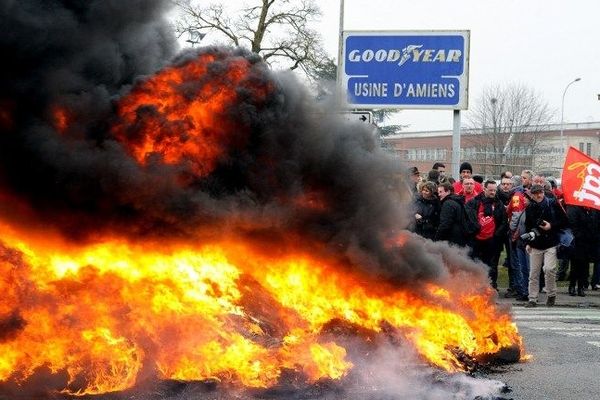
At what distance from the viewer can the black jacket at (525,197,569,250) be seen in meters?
12.7

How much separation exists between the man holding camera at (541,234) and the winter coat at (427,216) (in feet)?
4.74

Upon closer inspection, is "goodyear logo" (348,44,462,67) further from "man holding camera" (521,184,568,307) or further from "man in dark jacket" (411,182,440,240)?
"man in dark jacket" (411,182,440,240)

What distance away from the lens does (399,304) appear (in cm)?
700

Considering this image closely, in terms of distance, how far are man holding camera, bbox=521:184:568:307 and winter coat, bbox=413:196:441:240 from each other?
A: 145 centimetres

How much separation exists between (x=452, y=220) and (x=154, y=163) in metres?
6.59

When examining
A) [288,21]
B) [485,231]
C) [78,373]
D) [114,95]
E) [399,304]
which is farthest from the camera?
[288,21]

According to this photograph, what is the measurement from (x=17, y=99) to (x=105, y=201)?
1019mm

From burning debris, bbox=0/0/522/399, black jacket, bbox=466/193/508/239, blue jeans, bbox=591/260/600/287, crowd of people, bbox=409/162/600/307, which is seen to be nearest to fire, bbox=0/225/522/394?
burning debris, bbox=0/0/522/399

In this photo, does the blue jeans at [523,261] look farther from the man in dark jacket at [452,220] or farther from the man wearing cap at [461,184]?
the man in dark jacket at [452,220]

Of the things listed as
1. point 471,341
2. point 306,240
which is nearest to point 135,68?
point 306,240

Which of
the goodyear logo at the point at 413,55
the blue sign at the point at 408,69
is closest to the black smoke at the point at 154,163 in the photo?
the blue sign at the point at 408,69

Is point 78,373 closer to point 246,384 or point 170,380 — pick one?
point 170,380

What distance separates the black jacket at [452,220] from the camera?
1201 cm

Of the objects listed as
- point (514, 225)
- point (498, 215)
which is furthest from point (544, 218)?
point (514, 225)
